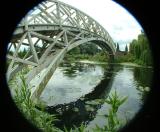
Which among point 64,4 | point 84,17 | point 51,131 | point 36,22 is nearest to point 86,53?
point 84,17

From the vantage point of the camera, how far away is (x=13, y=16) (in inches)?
133

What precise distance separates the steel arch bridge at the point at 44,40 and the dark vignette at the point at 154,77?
35.3 feet

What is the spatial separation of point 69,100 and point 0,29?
48.4 feet

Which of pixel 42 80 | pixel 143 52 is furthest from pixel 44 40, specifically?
pixel 143 52

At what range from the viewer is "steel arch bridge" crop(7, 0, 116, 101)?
16.6m

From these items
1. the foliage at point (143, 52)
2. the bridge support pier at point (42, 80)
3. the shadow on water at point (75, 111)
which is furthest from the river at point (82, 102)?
the foliage at point (143, 52)

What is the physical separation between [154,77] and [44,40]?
18.5 meters

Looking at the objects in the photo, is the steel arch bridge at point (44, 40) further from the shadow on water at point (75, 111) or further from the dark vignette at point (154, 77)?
the dark vignette at point (154, 77)

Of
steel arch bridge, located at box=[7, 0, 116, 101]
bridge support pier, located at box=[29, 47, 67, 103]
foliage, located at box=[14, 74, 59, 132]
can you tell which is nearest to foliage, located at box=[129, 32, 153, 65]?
steel arch bridge, located at box=[7, 0, 116, 101]

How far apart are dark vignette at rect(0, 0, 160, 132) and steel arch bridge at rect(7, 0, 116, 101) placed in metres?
10.7

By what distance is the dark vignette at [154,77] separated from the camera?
9.96 feet

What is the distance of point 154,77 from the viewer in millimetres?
3084

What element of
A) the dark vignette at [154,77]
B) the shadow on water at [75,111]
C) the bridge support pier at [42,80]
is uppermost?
the dark vignette at [154,77]

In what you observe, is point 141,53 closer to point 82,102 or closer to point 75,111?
point 82,102
